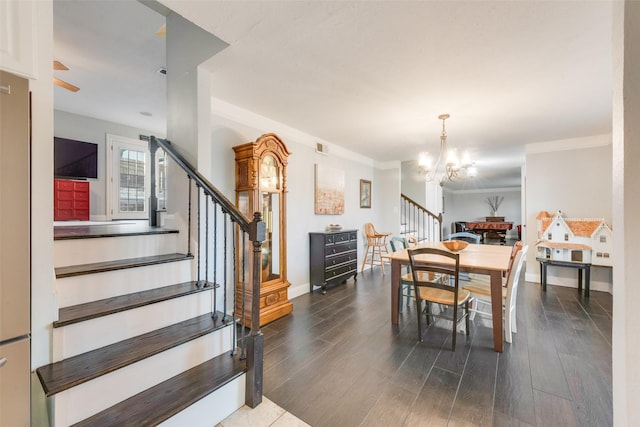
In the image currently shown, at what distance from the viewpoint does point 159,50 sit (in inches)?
105

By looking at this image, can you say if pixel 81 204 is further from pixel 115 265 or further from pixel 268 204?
pixel 115 265

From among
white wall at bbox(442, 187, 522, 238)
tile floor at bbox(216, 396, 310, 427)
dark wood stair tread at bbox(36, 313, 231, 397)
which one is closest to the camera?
dark wood stair tread at bbox(36, 313, 231, 397)

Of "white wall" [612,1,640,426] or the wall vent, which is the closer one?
"white wall" [612,1,640,426]

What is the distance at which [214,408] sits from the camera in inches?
60.0

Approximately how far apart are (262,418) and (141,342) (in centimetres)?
86

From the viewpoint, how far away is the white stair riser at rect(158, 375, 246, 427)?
1383 millimetres

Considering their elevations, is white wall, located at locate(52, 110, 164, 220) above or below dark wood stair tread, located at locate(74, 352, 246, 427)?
above

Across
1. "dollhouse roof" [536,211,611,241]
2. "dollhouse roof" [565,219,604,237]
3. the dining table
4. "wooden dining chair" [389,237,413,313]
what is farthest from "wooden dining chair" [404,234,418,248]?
"dollhouse roof" [565,219,604,237]

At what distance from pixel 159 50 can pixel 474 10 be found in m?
2.83

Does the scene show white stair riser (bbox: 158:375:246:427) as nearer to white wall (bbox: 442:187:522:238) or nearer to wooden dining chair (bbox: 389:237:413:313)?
wooden dining chair (bbox: 389:237:413:313)

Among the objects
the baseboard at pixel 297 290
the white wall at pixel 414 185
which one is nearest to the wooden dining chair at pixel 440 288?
the baseboard at pixel 297 290

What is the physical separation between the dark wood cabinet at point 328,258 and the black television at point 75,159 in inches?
161

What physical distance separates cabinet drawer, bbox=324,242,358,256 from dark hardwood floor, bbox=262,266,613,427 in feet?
3.48

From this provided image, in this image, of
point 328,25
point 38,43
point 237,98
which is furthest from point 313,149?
point 38,43
